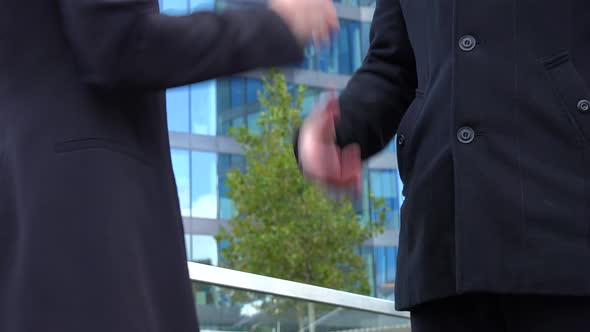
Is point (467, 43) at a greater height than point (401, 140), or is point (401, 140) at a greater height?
point (467, 43)

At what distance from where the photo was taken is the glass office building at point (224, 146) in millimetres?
34469

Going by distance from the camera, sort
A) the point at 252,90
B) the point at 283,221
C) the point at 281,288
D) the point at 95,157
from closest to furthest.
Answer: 1. the point at 95,157
2. the point at 281,288
3. the point at 283,221
4. the point at 252,90

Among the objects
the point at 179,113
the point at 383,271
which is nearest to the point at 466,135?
the point at 179,113

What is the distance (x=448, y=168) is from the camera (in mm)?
1772

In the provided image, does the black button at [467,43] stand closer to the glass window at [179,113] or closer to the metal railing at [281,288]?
the metal railing at [281,288]

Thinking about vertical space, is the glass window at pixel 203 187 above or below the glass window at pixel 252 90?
below

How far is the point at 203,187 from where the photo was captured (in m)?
34.8

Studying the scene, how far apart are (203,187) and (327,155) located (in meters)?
33.1

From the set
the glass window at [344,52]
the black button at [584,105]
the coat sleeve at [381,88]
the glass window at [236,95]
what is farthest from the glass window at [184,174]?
the black button at [584,105]

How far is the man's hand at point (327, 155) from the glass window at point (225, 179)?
32667 millimetres

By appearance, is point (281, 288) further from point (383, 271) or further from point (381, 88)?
point (383, 271)

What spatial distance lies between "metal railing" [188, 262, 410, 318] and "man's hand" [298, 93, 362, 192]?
8.07 ft

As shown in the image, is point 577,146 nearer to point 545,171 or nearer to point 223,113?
point 545,171

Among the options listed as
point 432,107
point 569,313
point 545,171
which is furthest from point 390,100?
point 569,313
